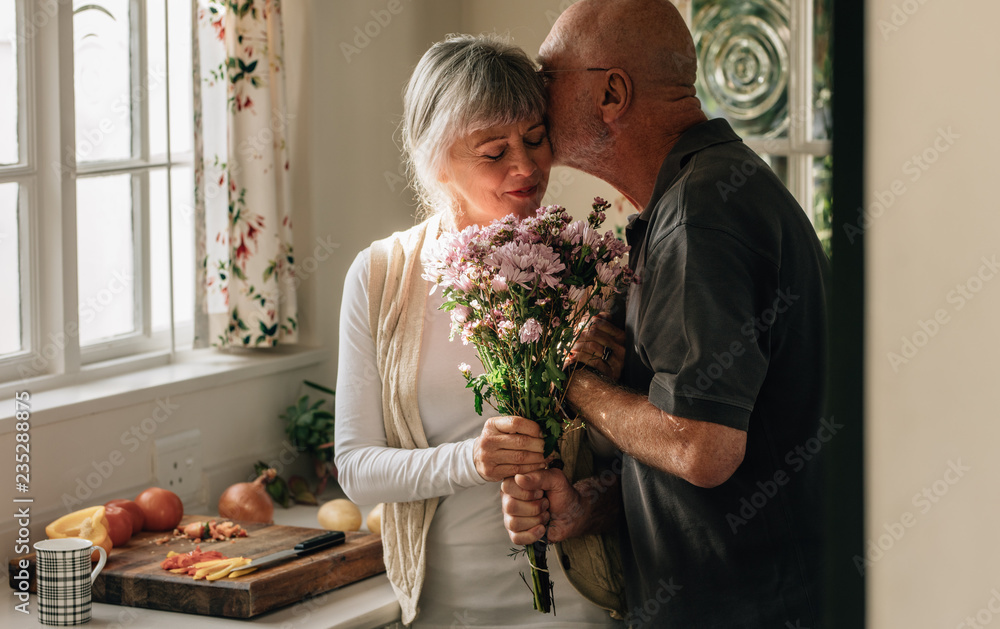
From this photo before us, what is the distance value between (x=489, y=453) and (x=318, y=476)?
1316 mm

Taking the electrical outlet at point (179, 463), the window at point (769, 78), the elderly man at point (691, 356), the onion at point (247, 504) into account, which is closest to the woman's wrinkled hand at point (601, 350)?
the elderly man at point (691, 356)

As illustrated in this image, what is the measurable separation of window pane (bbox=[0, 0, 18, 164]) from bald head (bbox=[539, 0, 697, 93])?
1364mm

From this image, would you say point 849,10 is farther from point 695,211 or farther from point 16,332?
point 16,332

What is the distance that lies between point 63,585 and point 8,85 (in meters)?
1.11

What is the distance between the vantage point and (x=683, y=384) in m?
0.96

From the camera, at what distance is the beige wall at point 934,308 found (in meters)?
0.24

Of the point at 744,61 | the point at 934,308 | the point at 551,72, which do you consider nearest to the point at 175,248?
the point at 551,72

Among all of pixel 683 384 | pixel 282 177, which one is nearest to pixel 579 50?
pixel 683 384

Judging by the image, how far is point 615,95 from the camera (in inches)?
48.1

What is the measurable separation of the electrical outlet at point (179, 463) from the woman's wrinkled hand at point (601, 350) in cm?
124

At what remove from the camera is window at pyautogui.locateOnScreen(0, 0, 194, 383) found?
1966 mm

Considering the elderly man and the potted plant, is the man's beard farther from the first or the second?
the potted plant

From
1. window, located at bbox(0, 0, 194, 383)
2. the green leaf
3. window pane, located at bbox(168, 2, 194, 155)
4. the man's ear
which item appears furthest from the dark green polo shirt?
window pane, located at bbox(168, 2, 194, 155)

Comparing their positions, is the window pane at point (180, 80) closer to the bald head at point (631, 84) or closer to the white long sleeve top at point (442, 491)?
the white long sleeve top at point (442, 491)
